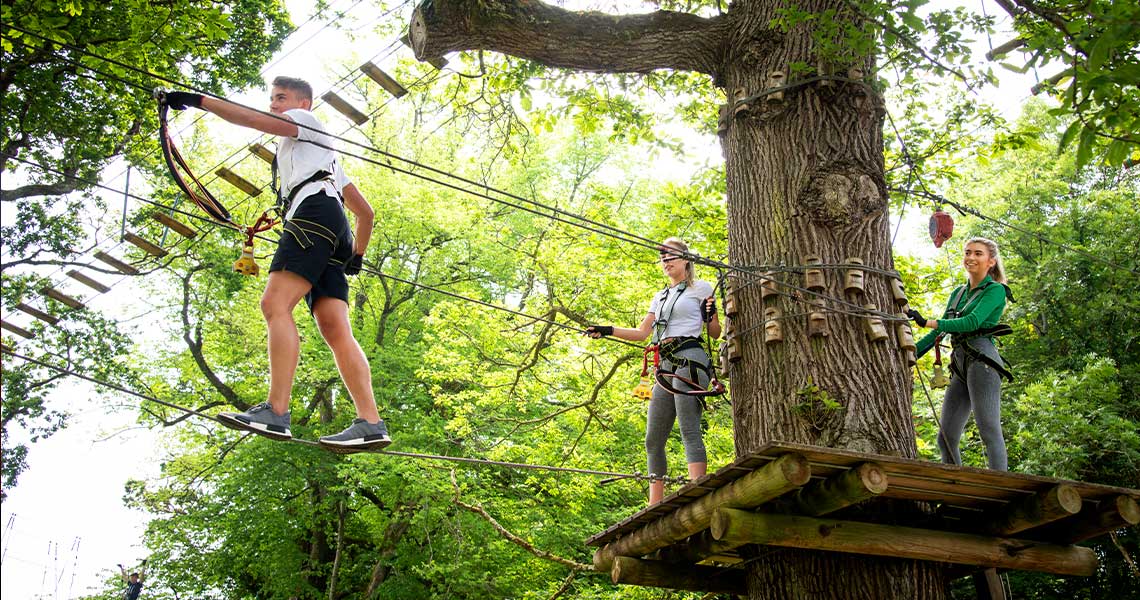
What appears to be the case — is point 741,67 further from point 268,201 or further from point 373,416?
point 268,201

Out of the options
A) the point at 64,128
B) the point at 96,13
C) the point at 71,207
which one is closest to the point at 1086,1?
the point at 96,13

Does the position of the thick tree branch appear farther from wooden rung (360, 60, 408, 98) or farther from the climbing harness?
the climbing harness

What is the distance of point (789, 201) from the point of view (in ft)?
15.3

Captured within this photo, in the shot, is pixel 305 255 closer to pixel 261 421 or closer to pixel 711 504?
pixel 261 421

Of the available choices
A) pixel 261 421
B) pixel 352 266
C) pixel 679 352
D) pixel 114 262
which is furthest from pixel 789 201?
pixel 114 262

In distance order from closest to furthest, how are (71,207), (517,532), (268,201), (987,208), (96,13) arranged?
(96,13)
(517,532)
(71,207)
(987,208)
(268,201)

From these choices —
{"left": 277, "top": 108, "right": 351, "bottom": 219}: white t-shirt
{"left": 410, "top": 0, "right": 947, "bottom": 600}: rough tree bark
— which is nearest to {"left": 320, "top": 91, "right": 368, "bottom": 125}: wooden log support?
{"left": 410, "top": 0, "right": 947, "bottom": 600}: rough tree bark

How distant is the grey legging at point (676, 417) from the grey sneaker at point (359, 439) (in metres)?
1.64

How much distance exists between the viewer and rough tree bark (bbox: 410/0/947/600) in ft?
13.3

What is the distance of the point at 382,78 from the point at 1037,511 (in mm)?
4769

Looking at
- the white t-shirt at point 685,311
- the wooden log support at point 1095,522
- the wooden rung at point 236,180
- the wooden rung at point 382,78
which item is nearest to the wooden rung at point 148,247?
the wooden rung at point 236,180

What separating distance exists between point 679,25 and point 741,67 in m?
0.49

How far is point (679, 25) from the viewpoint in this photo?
5281mm

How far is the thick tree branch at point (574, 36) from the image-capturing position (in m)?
5.10
